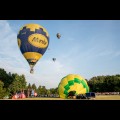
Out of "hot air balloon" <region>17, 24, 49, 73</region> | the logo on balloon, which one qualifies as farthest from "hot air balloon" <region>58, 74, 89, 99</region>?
the logo on balloon

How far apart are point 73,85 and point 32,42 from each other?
24.0ft

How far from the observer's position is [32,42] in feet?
91.3

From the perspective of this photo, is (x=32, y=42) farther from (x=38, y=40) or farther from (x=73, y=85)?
(x=73, y=85)

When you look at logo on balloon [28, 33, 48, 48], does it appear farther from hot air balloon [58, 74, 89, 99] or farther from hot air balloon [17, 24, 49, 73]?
hot air balloon [58, 74, 89, 99]

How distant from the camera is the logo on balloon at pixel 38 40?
91.8ft

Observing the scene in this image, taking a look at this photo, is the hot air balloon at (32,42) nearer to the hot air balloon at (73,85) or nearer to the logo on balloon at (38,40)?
the logo on balloon at (38,40)

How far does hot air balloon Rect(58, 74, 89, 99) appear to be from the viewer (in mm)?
30041

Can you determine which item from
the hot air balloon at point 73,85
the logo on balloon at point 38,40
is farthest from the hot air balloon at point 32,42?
the hot air balloon at point 73,85

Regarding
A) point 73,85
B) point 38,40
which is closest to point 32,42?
point 38,40

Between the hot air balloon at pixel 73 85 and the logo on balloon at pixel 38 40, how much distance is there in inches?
206
